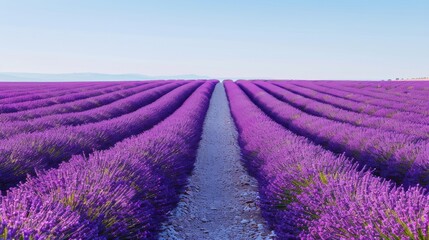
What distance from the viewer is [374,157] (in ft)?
17.4

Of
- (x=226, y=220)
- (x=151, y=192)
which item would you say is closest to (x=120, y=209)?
(x=151, y=192)

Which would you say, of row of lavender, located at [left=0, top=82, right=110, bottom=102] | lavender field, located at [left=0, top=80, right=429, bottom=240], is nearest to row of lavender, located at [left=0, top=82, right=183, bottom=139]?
lavender field, located at [left=0, top=80, right=429, bottom=240]

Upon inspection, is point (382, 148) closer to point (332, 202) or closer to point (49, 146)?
point (332, 202)

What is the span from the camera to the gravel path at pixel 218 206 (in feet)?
13.2

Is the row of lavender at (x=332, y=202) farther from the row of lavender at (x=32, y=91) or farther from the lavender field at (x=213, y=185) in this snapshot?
the row of lavender at (x=32, y=91)

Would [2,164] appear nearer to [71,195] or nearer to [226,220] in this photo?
[71,195]

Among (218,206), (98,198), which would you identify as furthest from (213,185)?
(98,198)

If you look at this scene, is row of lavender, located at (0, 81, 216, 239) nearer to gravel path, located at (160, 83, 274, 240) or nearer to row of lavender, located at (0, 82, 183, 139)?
gravel path, located at (160, 83, 274, 240)

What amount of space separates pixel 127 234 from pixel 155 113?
8179 mm

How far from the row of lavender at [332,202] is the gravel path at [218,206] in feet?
1.19

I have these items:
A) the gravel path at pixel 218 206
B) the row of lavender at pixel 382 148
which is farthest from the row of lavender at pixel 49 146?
the row of lavender at pixel 382 148

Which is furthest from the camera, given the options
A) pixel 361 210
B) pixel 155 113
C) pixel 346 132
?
pixel 155 113

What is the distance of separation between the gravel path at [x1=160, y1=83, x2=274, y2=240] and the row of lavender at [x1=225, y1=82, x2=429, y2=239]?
36 centimetres

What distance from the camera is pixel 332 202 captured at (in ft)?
9.15
